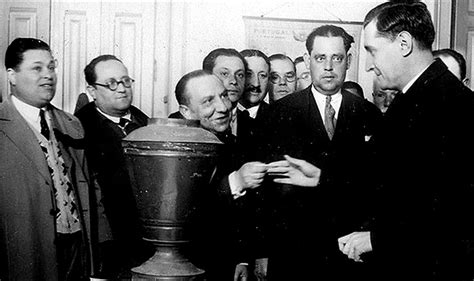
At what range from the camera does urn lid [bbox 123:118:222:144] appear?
1812 mm

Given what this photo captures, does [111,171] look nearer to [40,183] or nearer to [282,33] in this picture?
[40,183]

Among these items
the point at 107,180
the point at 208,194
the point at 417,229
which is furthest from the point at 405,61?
the point at 107,180

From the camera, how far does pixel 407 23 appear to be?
6.82ft

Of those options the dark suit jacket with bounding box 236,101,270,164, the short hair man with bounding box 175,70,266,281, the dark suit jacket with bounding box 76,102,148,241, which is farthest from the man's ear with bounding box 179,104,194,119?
the dark suit jacket with bounding box 76,102,148,241

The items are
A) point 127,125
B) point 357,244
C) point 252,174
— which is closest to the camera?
point 357,244

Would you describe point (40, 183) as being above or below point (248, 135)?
below

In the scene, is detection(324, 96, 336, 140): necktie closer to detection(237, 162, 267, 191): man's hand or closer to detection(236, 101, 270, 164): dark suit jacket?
detection(236, 101, 270, 164): dark suit jacket

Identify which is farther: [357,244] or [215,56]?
[215,56]

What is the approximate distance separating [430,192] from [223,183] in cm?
81

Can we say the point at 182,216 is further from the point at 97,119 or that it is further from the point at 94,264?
the point at 97,119

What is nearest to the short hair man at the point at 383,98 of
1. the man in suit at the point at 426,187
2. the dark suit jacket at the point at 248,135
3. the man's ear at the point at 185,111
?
the dark suit jacket at the point at 248,135

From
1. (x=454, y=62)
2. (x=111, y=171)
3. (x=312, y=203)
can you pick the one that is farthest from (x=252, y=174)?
(x=454, y=62)

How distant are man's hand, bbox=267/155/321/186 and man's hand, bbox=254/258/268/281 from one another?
68 cm

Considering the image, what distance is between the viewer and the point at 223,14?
4.82m
